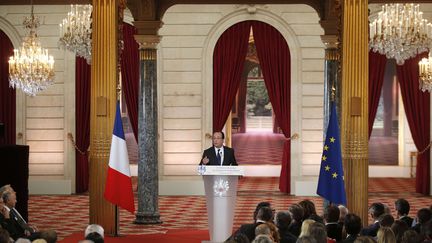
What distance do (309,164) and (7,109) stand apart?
630cm

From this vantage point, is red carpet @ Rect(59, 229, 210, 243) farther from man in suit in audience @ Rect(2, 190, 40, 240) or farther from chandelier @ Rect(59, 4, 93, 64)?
chandelier @ Rect(59, 4, 93, 64)

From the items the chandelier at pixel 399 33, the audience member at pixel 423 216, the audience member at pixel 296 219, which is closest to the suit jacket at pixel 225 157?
the audience member at pixel 296 219

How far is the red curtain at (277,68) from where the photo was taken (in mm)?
17734

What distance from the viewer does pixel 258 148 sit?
28.8m

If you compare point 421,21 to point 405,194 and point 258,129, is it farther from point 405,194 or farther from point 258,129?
point 258,129

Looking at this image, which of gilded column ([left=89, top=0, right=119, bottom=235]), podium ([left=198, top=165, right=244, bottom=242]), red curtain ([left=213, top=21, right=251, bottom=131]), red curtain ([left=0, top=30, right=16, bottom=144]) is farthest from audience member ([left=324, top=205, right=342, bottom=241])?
red curtain ([left=0, top=30, right=16, bottom=144])

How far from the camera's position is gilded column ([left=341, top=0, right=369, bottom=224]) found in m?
9.62

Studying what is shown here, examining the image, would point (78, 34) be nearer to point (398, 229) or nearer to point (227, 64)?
point (227, 64)

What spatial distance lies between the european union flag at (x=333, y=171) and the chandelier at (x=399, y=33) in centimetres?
521

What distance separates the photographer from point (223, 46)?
17.7 meters

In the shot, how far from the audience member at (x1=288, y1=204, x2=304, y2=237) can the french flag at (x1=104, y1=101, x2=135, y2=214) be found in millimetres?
2752

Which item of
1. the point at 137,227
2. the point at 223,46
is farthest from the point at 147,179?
the point at 223,46

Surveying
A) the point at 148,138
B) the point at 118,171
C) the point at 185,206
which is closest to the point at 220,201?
the point at 118,171

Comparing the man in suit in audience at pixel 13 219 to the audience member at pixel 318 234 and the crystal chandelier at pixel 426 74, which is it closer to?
the audience member at pixel 318 234
